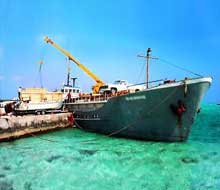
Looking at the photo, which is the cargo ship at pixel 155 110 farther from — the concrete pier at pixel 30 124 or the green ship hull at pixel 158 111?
the concrete pier at pixel 30 124

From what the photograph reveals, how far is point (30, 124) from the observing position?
80.1 ft

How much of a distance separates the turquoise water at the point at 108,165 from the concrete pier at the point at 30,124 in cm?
149

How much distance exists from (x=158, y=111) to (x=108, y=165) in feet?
21.5

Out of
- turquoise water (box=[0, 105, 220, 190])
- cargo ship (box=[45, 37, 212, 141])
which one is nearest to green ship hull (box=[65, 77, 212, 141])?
cargo ship (box=[45, 37, 212, 141])

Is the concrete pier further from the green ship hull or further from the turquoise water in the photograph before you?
the green ship hull

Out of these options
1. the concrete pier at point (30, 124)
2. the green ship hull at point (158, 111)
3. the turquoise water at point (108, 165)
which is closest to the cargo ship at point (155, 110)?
the green ship hull at point (158, 111)

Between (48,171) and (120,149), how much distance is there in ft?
19.3

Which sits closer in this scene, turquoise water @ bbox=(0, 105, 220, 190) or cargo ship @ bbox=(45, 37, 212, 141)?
turquoise water @ bbox=(0, 105, 220, 190)

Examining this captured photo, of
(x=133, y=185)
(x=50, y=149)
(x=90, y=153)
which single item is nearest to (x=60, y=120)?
(x=50, y=149)

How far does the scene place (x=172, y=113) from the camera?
62.2ft

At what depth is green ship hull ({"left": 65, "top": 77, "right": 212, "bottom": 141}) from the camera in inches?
725

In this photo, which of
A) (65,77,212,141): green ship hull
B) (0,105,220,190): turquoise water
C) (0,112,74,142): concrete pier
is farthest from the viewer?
(0,112,74,142): concrete pier

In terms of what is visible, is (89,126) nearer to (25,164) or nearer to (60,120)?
(60,120)

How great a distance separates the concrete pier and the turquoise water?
1494 millimetres
